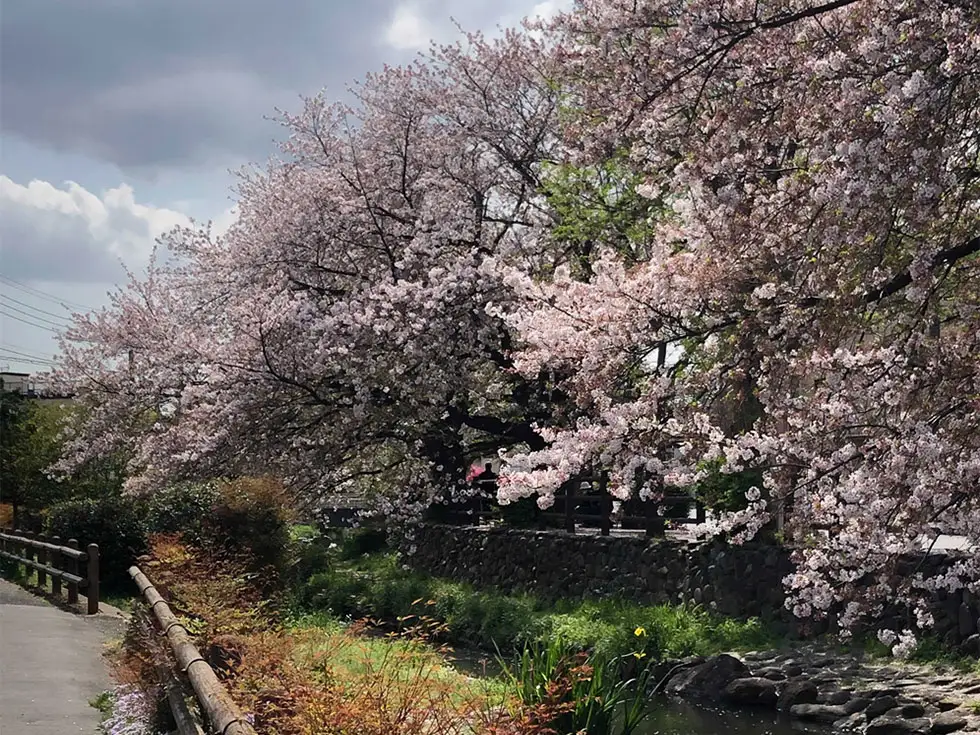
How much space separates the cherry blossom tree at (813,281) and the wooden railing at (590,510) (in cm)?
868

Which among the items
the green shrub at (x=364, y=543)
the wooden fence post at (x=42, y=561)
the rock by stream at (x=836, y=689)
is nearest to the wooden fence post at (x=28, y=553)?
the wooden fence post at (x=42, y=561)

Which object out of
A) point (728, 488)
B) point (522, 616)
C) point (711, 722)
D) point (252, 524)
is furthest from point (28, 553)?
point (711, 722)

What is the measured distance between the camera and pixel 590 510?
2342 centimetres

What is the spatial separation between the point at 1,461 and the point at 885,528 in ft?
107

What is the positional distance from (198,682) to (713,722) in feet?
28.6

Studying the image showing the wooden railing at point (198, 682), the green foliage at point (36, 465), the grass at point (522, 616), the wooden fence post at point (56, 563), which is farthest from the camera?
the green foliage at point (36, 465)

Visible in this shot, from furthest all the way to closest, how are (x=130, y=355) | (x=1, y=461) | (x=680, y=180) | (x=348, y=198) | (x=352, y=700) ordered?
(x=1, y=461), (x=130, y=355), (x=348, y=198), (x=680, y=180), (x=352, y=700)

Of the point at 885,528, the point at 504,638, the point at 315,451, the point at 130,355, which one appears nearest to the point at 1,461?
the point at 130,355

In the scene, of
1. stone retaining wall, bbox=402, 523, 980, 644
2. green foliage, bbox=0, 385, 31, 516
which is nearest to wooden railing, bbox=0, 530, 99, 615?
stone retaining wall, bbox=402, 523, 980, 644

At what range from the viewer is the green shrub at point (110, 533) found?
1902 cm

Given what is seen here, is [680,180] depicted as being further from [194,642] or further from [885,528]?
[194,642]

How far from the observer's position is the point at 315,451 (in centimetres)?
2044

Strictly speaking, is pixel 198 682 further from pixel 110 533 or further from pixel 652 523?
pixel 652 523

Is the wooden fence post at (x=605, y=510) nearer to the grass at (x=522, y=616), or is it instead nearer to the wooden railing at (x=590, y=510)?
the wooden railing at (x=590, y=510)
